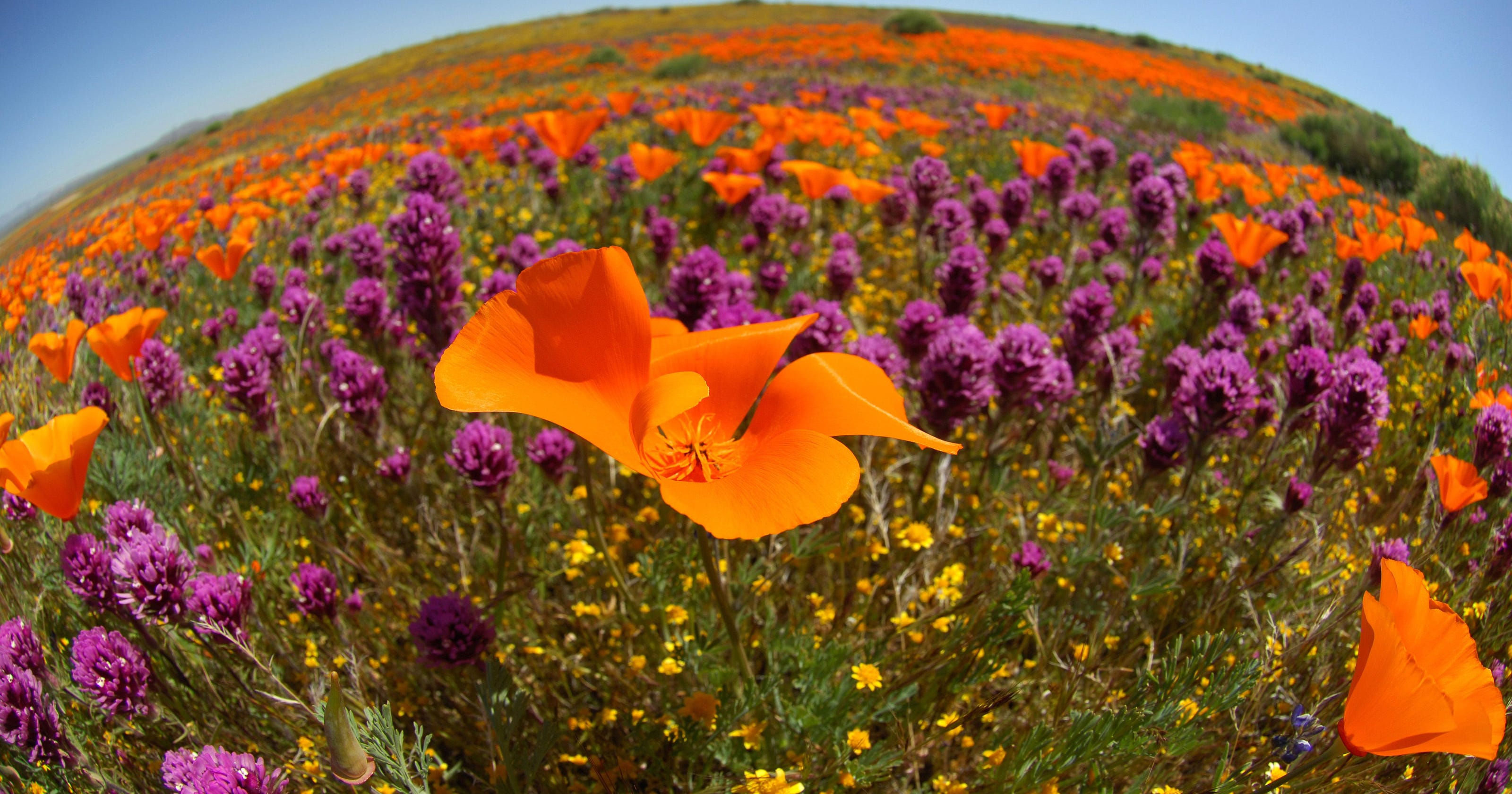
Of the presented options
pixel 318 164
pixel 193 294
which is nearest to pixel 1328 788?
pixel 193 294

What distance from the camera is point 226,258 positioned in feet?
9.61

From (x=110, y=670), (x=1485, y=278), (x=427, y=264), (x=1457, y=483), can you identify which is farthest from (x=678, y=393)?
(x=1485, y=278)

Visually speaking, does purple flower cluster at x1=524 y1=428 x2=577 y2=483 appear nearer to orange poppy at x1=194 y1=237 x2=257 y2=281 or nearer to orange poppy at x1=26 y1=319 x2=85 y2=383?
orange poppy at x1=26 y1=319 x2=85 y2=383

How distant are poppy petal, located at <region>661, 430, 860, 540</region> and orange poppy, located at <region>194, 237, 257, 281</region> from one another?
9.10 feet

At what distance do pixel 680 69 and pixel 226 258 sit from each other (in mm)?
18037

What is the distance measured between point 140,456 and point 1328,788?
3.82 m

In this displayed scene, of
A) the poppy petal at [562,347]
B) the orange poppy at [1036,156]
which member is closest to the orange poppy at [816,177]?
the orange poppy at [1036,156]

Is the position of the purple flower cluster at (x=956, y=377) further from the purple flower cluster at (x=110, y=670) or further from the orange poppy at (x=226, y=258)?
the orange poppy at (x=226, y=258)

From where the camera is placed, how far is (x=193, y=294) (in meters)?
5.11

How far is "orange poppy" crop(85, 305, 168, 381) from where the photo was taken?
1.88 metres

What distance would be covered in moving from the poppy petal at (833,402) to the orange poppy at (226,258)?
2678 millimetres

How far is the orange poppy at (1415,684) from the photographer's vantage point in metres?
0.99

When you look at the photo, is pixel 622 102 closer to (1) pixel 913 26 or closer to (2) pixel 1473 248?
(2) pixel 1473 248

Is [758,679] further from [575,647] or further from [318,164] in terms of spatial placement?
[318,164]
